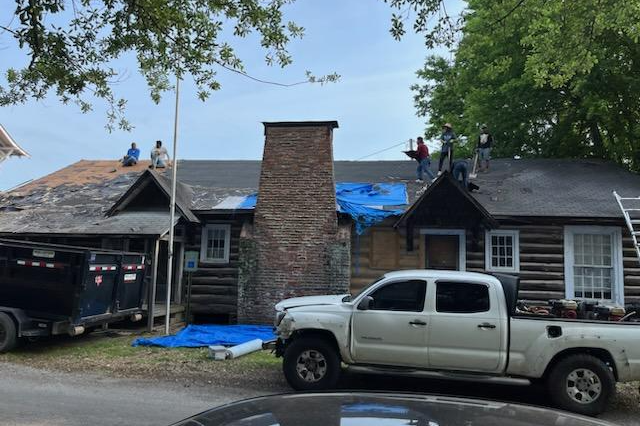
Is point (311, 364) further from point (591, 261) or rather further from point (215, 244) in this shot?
point (591, 261)

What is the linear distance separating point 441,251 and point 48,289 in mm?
9809

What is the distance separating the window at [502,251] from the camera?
1405 cm

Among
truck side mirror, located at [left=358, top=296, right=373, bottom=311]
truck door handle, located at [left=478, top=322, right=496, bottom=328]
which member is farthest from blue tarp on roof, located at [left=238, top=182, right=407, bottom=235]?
truck door handle, located at [left=478, top=322, right=496, bottom=328]

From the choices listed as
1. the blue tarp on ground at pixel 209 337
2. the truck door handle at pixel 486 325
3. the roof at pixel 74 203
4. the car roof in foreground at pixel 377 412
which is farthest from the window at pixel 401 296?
the roof at pixel 74 203

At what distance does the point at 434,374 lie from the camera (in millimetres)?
7500

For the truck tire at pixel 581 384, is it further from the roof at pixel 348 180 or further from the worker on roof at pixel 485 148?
the worker on roof at pixel 485 148

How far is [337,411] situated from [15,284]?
36.0ft

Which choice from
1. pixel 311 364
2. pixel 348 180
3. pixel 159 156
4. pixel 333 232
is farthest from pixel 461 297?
pixel 159 156

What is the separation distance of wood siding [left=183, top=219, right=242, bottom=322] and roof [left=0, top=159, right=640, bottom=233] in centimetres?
115

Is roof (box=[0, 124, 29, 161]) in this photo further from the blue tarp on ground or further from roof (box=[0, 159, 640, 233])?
the blue tarp on ground

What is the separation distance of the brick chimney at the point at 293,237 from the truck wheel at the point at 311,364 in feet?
19.5

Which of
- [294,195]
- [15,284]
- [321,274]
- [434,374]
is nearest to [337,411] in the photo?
[434,374]

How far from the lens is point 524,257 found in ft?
45.9

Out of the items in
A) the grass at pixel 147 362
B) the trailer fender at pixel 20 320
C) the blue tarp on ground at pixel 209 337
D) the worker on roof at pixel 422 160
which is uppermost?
the worker on roof at pixel 422 160
